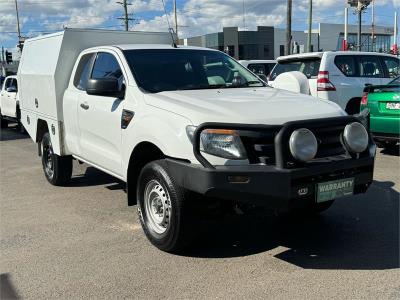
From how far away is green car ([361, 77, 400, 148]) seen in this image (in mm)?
8570

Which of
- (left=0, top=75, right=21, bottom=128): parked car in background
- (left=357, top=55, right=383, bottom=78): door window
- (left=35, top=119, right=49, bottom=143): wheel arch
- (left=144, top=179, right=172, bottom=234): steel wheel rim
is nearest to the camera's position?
(left=144, top=179, right=172, bottom=234): steel wheel rim

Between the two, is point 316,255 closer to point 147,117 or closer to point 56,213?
point 147,117

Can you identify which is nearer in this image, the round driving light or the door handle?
the round driving light

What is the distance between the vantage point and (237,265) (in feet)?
14.1

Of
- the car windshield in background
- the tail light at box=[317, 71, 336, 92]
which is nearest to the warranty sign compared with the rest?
the tail light at box=[317, 71, 336, 92]

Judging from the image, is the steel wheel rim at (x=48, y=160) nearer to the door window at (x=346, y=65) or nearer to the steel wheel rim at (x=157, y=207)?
the steel wheel rim at (x=157, y=207)

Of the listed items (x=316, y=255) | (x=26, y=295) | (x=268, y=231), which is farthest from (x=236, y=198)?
(x=26, y=295)

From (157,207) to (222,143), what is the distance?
1116 mm

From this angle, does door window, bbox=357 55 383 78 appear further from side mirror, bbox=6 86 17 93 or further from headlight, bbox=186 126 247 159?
side mirror, bbox=6 86 17 93

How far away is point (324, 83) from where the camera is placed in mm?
10844

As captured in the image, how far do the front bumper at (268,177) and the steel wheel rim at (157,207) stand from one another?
491 millimetres

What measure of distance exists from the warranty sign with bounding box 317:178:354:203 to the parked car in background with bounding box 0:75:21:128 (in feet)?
45.2

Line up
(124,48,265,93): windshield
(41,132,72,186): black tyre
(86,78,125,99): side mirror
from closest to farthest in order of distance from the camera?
(86,78,125,99): side mirror < (124,48,265,93): windshield < (41,132,72,186): black tyre

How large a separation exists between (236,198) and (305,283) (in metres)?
0.86
